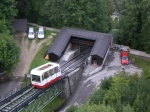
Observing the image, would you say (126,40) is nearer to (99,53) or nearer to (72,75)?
(99,53)

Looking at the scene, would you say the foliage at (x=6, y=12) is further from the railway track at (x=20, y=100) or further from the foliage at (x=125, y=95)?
the foliage at (x=125, y=95)

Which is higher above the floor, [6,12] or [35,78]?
[6,12]

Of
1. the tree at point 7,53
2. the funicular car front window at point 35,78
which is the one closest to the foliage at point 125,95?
the funicular car front window at point 35,78

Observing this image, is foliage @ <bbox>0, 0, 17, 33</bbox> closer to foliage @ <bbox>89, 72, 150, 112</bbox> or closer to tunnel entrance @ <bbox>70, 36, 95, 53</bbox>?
tunnel entrance @ <bbox>70, 36, 95, 53</bbox>

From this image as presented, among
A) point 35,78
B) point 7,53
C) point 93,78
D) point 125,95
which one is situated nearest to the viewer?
point 125,95

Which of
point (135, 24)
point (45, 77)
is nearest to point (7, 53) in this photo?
point (45, 77)

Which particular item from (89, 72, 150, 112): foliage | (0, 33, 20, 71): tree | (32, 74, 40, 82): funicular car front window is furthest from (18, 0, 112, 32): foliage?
(89, 72, 150, 112): foliage

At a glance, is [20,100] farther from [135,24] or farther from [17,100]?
[135,24]
